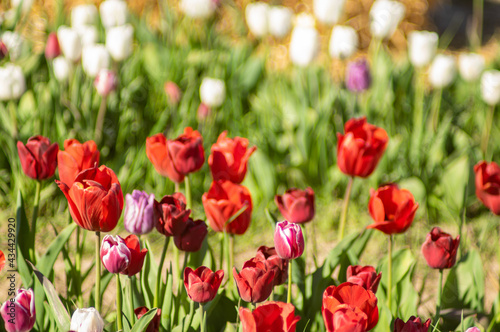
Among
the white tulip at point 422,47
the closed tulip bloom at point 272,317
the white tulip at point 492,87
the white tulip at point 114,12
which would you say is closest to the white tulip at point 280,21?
the white tulip at point 422,47

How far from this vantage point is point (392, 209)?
4.30 feet

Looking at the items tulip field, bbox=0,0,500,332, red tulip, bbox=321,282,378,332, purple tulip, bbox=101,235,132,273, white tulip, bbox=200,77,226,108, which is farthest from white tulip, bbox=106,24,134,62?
red tulip, bbox=321,282,378,332

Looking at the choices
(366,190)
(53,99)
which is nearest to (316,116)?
(366,190)

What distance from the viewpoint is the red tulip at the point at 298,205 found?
4.25 feet

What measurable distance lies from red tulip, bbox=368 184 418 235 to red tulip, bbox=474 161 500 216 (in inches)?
9.5

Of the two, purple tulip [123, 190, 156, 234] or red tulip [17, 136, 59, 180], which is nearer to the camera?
purple tulip [123, 190, 156, 234]

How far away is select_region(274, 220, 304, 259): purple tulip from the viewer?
Answer: 104 cm

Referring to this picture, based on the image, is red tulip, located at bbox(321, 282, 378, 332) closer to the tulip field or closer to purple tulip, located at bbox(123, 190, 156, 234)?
the tulip field

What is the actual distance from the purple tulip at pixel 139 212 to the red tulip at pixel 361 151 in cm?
51

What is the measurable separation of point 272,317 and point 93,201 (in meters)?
0.35

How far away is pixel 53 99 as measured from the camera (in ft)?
7.61

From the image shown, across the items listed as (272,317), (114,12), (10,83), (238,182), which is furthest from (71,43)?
(272,317)

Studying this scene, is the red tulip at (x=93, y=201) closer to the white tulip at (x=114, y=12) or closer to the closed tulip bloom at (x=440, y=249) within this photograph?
the closed tulip bloom at (x=440, y=249)

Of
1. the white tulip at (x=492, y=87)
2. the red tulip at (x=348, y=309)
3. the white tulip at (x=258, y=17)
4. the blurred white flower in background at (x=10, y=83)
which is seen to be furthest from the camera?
the white tulip at (x=258, y=17)
